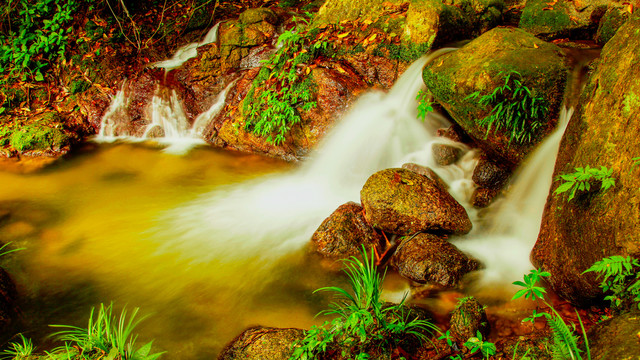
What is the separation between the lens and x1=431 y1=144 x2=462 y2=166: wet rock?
19.7 feet

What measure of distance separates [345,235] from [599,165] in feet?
9.16

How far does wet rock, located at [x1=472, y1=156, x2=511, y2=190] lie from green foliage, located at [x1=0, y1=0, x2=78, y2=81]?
10.2m

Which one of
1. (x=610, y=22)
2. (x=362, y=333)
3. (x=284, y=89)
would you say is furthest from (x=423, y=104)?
(x=362, y=333)

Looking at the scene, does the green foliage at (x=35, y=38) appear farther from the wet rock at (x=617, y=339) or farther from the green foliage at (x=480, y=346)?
the wet rock at (x=617, y=339)

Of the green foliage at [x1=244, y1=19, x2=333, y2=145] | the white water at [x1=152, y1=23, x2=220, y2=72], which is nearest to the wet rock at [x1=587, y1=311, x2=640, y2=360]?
the green foliage at [x1=244, y1=19, x2=333, y2=145]

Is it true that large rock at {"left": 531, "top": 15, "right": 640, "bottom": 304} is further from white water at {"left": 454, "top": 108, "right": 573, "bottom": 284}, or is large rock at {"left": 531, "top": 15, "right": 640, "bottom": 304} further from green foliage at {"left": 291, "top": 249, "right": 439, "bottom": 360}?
green foliage at {"left": 291, "top": 249, "right": 439, "bottom": 360}

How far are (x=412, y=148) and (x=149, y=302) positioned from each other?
15.4ft

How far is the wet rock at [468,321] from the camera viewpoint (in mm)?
3314

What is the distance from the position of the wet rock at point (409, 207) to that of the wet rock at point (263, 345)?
6.54 ft

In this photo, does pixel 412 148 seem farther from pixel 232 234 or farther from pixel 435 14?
pixel 232 234

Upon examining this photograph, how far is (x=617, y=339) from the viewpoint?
2385mm

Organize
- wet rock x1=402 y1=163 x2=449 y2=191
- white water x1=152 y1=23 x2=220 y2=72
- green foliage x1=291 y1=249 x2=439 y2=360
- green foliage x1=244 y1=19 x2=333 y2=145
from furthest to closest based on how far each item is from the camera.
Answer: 1. white water x1=152 y1=23 x2=220 y2=72
2. green foliage x1=244 y1=19 x2=333 y2=145
3. wet rock x1=402 y1=163 x2=449 y2=191
4. green foliage x1=291 y1=249 x2=439 y2=360

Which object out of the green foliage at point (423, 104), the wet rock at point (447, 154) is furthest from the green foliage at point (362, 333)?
the green foliage at point (423, 104)

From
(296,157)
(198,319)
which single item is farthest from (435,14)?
(198,319)
